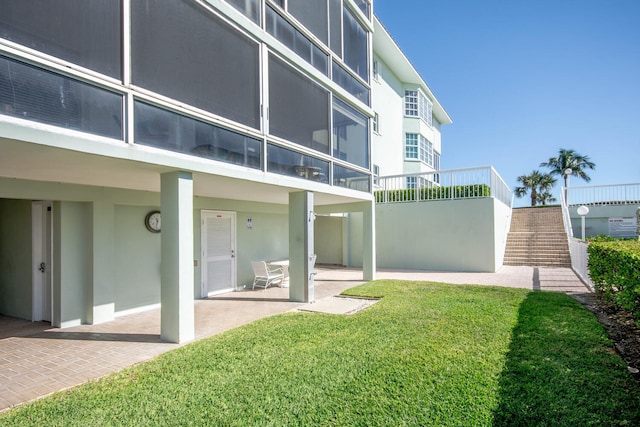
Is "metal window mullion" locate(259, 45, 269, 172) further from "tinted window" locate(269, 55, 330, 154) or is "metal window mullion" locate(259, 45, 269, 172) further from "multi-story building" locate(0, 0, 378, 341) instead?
"tinted window" locate(269, 55, 330, 154)

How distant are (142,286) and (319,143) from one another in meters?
5.42

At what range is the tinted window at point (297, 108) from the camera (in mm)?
7520

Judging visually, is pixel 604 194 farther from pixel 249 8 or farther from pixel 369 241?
pixel 249 8

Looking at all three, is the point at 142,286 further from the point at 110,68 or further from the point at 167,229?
the point at 110,68

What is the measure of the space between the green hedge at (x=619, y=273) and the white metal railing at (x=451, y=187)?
18.6ft

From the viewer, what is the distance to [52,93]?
3.95 m

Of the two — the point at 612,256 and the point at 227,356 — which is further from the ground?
the point at 612,256

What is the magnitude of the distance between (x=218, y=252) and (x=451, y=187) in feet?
33.1

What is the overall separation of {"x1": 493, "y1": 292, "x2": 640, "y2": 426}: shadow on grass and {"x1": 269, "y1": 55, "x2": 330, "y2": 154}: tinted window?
230 inches

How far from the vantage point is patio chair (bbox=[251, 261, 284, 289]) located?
34.1ft

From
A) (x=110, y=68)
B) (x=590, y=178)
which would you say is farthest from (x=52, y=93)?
(x=590, y=178)

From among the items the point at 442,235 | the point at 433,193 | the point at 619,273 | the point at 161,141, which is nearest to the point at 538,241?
the point at 442,235

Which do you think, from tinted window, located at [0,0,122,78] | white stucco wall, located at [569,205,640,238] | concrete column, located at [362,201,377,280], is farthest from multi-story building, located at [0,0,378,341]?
white stucco wall, located at [569,205,640,238]

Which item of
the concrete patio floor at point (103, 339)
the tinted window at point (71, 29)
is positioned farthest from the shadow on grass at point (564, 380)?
the tinted window at point (71, 29)
